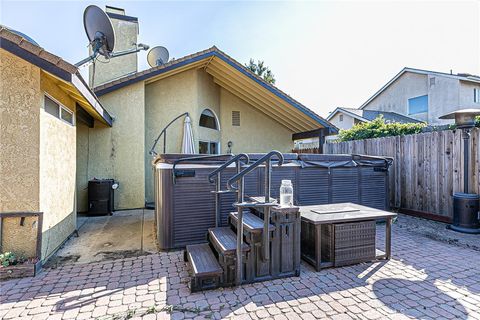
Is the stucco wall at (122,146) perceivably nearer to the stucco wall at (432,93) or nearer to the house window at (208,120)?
the house window at (208,120)

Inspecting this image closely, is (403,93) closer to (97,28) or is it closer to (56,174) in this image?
(97,28)

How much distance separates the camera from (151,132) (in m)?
7.80

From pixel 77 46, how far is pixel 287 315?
1123cm

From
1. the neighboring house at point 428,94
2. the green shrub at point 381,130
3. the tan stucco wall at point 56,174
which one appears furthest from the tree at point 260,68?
the tan stucco wall at point 56,174

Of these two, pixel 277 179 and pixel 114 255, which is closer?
pixel 114 255

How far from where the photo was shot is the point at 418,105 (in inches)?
664

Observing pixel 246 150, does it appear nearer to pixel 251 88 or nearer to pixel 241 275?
pixel 251 88

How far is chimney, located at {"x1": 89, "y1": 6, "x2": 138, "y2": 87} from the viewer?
933cm

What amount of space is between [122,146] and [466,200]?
8.52 meters

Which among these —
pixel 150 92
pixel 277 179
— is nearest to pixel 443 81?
pixel 277 179

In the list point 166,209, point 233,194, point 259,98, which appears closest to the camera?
point 166,209

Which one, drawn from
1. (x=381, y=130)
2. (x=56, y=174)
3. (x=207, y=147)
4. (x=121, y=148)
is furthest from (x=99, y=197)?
(x=381, y=130)

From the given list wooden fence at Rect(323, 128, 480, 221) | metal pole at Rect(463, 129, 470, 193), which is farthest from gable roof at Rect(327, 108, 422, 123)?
metal pole at Rect(463, 129, 470, 193)

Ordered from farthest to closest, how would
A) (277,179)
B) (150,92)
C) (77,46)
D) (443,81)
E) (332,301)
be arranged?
(443,81) → (77,46) → (150,92) → (277,179) → (332,301)
